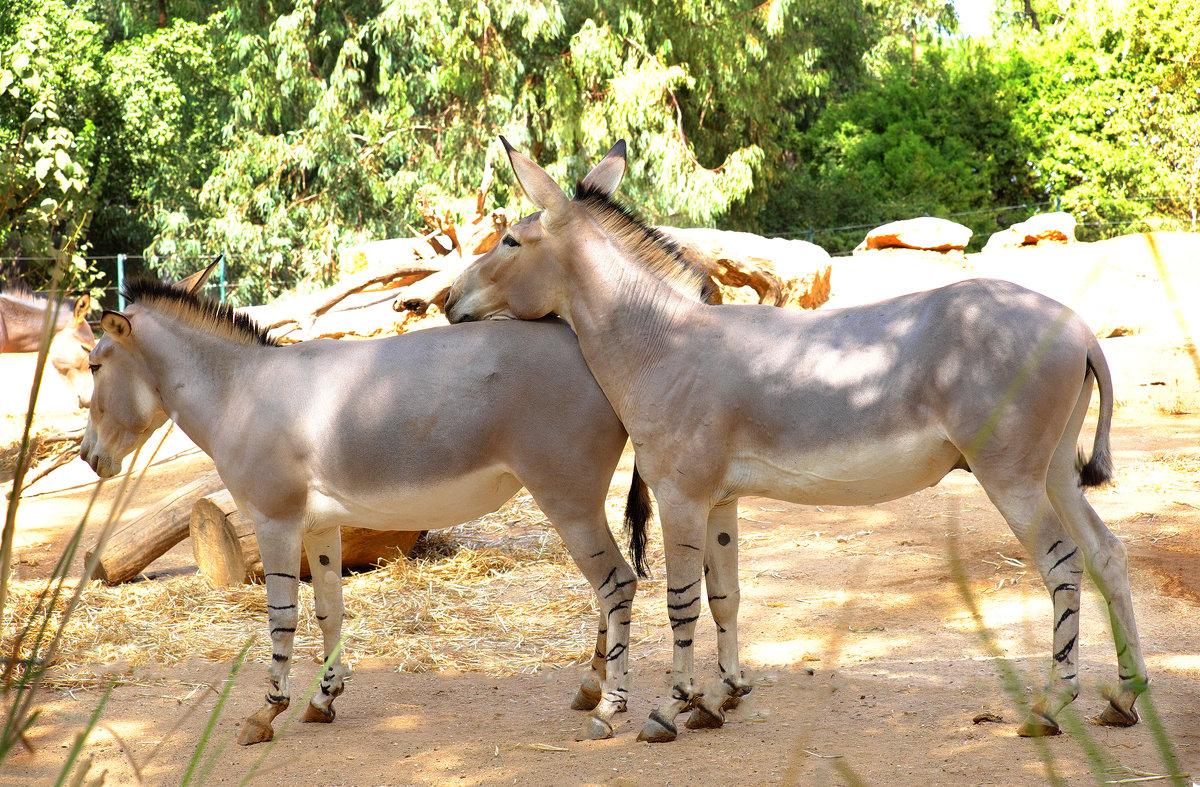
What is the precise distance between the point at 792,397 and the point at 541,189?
50.5 inches

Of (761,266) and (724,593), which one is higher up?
(761,266)

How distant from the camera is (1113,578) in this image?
12.3 ft

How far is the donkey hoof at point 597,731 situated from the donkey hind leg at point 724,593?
0.36 meters

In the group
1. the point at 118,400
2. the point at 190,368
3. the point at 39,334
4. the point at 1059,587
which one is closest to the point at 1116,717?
the point at 1059,587

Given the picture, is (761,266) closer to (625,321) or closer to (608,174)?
(608,174)

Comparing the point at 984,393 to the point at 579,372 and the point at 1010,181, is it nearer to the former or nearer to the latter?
the point at 579,372

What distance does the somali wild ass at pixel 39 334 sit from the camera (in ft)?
34.2

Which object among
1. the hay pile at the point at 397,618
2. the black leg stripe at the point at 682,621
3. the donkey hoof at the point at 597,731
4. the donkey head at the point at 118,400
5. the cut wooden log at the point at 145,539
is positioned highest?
the donkey head at the point at 118,400

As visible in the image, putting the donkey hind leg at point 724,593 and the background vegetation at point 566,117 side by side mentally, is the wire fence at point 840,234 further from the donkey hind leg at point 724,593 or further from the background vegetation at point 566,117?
the donkey hind leg at point 724,593

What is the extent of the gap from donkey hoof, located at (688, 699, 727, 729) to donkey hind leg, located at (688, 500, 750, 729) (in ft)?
0.11

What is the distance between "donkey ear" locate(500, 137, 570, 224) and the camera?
13.2 ft

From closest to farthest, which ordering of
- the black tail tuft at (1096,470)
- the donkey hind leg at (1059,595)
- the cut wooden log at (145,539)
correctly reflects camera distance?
1. the donkey hind leg at (1059,595)
2. the black tail tuft at (1096,470)
3. the cut wooden log at (145,539)

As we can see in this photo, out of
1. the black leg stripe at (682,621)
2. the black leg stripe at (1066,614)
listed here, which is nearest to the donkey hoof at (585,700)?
the black leg stripe at (682,621)

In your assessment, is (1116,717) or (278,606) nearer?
(1116,717)
